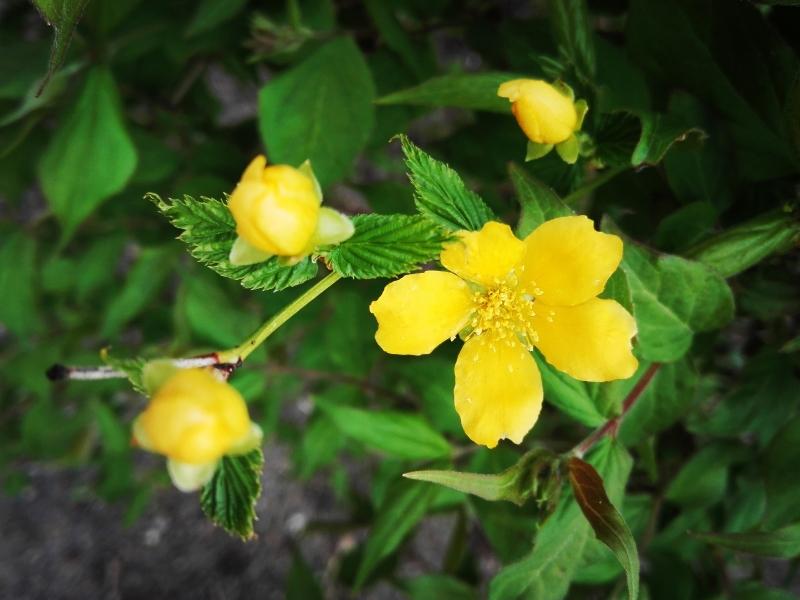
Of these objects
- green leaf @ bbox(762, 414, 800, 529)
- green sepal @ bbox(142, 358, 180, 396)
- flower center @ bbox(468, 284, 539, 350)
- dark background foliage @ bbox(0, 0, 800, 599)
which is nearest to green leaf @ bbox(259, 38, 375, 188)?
dark background foliage @ bbox(0, 0, 800, 599)

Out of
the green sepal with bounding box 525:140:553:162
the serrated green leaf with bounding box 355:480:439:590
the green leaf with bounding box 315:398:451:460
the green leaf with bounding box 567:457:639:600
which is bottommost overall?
the serrated green leaf with bounding box 355:480:439:590

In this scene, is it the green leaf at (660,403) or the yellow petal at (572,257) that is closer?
the yellow petal at (572,257)

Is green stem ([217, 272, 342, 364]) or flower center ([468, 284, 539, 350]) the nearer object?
green stem ([217, 272, 342, 364])

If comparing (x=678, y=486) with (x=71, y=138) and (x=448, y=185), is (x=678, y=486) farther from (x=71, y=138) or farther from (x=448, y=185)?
(x=71, y=138)

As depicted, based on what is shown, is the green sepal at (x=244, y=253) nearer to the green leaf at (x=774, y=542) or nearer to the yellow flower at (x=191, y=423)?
the yellow flower at (x=191, y=423)

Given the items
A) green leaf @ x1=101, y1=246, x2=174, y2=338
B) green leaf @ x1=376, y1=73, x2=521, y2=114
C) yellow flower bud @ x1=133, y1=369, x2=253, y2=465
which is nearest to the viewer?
yellow flower bud @ x1=133, y1=369, x2=253, y2=465

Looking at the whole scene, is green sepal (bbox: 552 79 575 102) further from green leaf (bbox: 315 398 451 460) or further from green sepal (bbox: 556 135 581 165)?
green leaf (bbox: 315 398 451 460)

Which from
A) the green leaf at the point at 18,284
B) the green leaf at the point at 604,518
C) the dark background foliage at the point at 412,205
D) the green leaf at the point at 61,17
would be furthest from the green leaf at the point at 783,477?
the green leaf at the point at 18,284

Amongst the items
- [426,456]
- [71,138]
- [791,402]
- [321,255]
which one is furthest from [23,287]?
[791,402]
